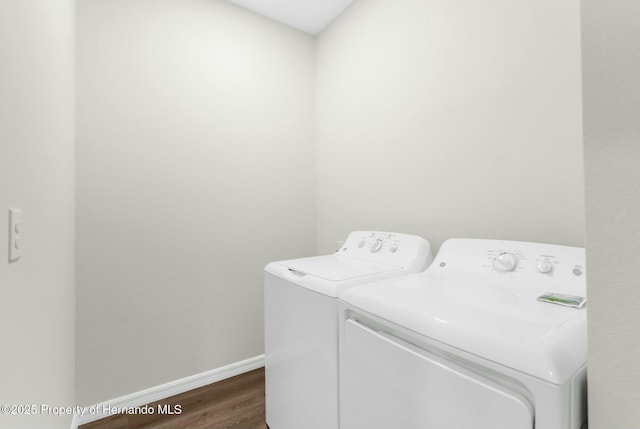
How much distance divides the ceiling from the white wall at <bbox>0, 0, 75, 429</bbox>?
1.12 meters

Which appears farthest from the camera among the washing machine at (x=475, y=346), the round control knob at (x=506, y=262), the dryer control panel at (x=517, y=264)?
the round control knob at (x=506, y=262)

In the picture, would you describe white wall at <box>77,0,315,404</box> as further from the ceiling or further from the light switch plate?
the light switch plate

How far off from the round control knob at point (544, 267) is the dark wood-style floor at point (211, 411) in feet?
4.93

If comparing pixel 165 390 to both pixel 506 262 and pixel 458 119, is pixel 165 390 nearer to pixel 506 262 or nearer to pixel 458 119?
pixel 506 262

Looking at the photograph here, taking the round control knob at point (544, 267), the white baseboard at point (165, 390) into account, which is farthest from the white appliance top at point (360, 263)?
the white baseboard at point (165, 390)

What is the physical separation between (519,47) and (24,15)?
1576 mm

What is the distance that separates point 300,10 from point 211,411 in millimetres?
2620

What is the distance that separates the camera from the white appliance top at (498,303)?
551 mm

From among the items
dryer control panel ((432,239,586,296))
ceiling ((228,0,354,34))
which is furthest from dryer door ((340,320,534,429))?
ceiling ((228,0,354,34))

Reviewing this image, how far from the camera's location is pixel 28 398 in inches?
26.6

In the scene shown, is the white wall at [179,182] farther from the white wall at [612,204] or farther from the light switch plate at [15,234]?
the white wall at [612,204]

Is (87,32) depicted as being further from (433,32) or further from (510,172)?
(510,172)

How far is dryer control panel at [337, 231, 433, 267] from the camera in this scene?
139 cm

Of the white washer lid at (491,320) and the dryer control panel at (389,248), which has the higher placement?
the dryer control panel at (389,248)
